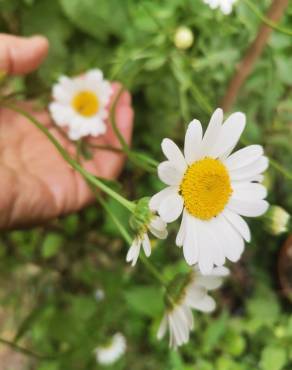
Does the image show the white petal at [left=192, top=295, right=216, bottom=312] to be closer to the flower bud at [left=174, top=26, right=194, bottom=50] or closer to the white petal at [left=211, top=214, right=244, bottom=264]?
the white petal at [left=211, top=214, right=244, bottom=264]

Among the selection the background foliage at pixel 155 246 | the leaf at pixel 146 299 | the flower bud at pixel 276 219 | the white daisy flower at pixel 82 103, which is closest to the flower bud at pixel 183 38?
the background foliage at pixel 155 246

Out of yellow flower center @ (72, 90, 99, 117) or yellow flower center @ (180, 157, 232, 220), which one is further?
yellow flower center @ (72, 90, 99, 117)

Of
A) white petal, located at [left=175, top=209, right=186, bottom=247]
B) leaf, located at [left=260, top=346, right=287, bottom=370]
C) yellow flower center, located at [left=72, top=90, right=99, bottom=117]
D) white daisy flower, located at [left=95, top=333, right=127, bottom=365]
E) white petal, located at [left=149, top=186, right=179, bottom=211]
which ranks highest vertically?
white petal, located at [left=149, top=186, right=179, bottom=211]

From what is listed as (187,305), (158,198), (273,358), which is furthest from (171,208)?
(273,358)

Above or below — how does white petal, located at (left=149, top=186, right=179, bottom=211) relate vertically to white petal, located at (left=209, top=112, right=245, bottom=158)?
below

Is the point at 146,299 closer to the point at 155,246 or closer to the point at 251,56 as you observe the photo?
the point at 155,246

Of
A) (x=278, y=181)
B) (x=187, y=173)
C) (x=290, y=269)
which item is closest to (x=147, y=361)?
(x=290, y=269)

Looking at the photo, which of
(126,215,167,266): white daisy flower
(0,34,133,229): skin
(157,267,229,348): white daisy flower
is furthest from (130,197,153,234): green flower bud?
(0,34,133,229): skin
